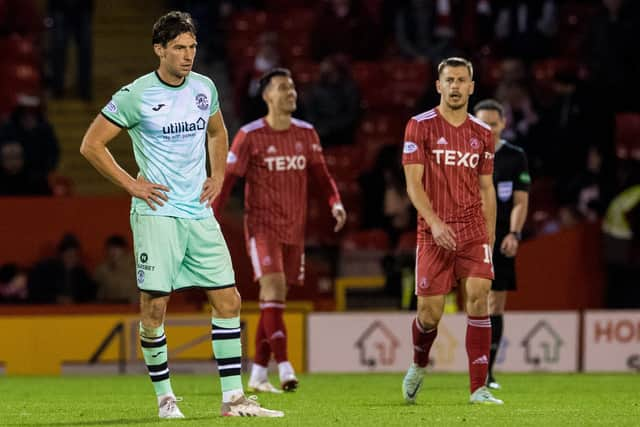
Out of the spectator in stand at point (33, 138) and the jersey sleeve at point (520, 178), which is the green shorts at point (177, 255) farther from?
the spectator in stand at point (33, 138)

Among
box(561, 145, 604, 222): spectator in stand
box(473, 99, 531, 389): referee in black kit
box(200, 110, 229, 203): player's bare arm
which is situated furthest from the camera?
box(561, 145, 604, 222): spectator in stand

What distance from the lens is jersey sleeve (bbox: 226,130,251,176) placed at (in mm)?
11547

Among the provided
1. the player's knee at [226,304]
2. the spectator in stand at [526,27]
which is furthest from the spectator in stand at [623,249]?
the player's knee at [226,304]

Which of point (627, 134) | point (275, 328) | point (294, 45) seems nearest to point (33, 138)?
point (294, 45)

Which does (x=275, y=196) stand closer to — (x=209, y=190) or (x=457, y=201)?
(x=457, y=201)

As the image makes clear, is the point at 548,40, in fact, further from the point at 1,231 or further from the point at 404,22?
the point at 1,231

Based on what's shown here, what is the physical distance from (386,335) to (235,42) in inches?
287

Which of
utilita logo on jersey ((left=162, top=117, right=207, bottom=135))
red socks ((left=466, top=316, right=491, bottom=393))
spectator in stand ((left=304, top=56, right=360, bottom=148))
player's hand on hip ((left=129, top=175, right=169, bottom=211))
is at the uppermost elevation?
spectator in stand ((left=304, top=56, right=360, bottom=148))

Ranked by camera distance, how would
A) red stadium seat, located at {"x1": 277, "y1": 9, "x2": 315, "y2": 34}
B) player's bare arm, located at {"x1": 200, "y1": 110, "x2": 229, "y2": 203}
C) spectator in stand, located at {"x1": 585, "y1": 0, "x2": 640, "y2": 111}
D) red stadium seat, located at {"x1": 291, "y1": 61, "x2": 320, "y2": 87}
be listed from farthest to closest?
red stadium seat, located at {"x1": 277, "y1": 9, "x2": 315, "y2": 34} → red stadium seat, located at {"x1": 291, "y1": 61, "x2": 320, "y2": 87} → spectator in stand, located at {"x1": 585, "y1": 0, "x2": 640, "y2": 111} → player's bare arm, located at {"x1": 200, "y1": 110, "x2": 229, "y2": 203}

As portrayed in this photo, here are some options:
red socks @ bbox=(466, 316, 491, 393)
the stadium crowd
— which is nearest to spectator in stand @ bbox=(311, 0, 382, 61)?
the stadium crowd

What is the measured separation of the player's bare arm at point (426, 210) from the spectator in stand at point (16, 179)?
7841mm

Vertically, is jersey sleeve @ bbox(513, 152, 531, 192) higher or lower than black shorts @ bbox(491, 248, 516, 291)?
higher

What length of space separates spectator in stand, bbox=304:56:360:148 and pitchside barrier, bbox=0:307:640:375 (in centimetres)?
398

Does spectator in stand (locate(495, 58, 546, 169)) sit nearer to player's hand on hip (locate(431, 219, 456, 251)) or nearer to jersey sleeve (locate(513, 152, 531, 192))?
jersey sleeve (locate(513, 152, 531, 192))
